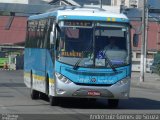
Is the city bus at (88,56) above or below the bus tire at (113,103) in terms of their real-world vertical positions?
above

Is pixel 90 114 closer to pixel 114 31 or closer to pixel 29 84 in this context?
pixel 114 31

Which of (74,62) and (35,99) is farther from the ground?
(74,62)

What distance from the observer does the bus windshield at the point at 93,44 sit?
20406mm

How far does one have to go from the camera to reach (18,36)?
3489 inches

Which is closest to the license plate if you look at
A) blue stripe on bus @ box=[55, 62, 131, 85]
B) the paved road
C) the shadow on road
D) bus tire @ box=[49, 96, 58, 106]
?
blue stripe on bus @ box=[55, 62, 131, 85]

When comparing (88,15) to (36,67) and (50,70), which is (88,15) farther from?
(36,67)

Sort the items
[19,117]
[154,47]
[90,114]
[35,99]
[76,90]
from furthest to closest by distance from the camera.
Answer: [154,47] < [35,99] < [76,90] < [90,114] < [19,117]

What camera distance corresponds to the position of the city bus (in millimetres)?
20312

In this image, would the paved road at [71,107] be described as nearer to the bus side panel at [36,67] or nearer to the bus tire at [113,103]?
the bus tire at [113,103]

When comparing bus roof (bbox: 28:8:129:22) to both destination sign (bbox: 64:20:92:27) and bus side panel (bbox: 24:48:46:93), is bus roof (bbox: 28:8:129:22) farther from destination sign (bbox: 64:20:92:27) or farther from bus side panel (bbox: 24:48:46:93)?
bus side panel (bbox: 24:48:46:93)

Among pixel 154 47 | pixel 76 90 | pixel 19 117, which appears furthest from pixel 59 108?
pixel 154 47

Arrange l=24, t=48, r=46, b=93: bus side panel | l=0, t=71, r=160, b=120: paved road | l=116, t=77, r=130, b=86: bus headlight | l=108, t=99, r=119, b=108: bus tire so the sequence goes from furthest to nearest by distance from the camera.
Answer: l=24, t=48, r=46, b=93: bus side panel
l=108, t=99, r=119, b=108: bus tire
l=116, t=77, r=130, b=86: bus headlight
l=0, t=71, r=160, b=120: paved road

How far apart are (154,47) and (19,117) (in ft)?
234

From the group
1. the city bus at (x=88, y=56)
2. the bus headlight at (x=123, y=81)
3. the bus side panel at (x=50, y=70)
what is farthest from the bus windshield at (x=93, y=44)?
the bus side panel at (x=50, y=70)
